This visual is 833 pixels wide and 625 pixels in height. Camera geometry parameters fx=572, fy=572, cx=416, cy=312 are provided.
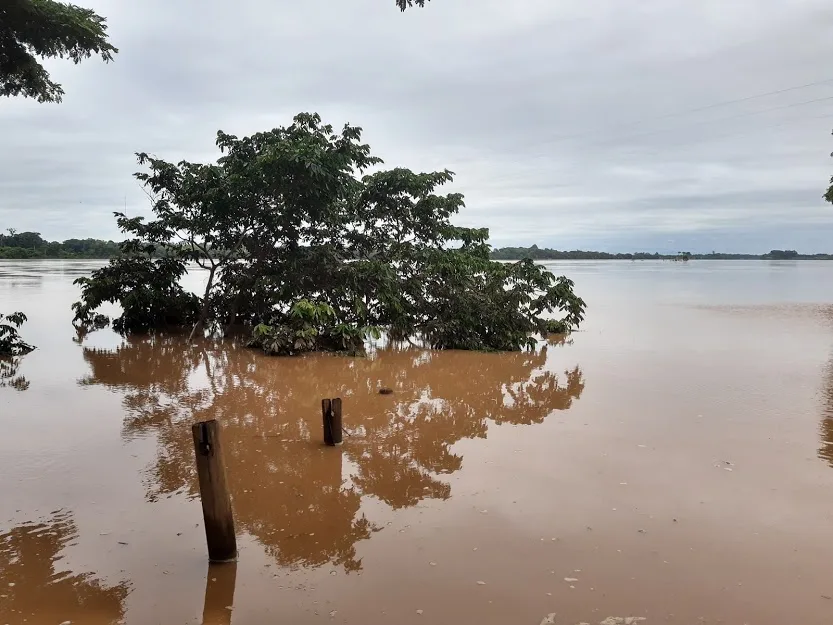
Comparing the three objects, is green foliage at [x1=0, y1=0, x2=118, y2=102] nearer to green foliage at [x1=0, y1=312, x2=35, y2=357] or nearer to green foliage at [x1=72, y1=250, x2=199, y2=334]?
green foliage at [x1=0, y1=312, x2=35, y2=357]

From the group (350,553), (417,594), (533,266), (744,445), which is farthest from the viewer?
(533,266)

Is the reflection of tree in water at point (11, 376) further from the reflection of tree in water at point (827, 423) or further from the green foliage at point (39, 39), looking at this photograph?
the reflection of tree in water at point (827, 423)

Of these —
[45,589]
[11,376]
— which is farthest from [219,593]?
Answer: [11,376]

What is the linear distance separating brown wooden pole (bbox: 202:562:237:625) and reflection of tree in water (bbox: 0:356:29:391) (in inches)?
284

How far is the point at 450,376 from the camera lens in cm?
1072

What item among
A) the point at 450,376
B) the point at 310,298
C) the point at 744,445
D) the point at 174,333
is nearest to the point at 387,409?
the point at 450,376

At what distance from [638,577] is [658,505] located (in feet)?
4.20

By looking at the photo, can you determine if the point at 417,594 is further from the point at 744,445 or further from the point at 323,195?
the point at 323,195

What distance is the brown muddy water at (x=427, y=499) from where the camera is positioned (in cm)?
362

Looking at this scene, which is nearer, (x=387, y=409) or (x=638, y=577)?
(x=638, y=577)

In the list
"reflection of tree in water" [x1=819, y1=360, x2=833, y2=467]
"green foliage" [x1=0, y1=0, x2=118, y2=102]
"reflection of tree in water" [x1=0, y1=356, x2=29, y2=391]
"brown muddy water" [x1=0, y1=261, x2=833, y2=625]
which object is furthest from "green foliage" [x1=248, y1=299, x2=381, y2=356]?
"reflection of tree in water" [x1=819, y1=360, x2=833, y2=467]

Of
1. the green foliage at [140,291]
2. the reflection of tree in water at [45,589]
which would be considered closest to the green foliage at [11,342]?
the green foliage at [140,291]

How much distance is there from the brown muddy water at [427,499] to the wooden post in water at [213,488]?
18 centimetres

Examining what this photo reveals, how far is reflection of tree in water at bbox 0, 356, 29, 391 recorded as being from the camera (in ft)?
30.8
